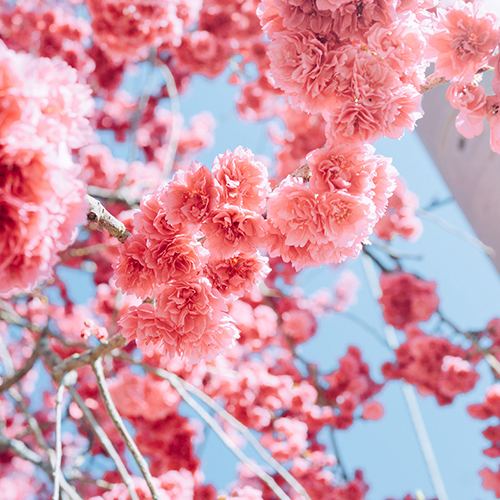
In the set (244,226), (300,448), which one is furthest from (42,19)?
(300,448)

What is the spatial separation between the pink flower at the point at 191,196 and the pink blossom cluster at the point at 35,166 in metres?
0.31

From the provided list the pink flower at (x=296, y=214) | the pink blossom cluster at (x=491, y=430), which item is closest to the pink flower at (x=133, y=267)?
the pink flower at (x=296, y=214)

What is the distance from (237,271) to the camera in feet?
3.89

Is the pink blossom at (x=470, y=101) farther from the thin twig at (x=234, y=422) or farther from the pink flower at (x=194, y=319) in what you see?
the thin twig at (x=234, y=422)

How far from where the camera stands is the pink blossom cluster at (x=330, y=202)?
1037 mm

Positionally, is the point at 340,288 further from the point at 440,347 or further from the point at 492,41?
the point at 492,41

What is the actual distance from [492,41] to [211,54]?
2.95 meters

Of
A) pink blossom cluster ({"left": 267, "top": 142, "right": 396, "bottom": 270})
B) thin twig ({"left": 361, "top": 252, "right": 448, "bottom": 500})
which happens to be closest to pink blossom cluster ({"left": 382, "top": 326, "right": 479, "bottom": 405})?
thin twig ({"left": 361, "top": 252, "right": 448, "bottom": 500})

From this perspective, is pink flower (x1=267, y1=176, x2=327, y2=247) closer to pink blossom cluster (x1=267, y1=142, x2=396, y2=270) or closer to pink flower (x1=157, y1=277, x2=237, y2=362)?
pink blossom cluster (x1=267, y1=142, x2=396, y2=270)

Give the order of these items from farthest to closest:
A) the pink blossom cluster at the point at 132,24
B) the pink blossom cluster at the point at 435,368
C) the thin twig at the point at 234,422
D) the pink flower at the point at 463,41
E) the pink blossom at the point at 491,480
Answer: the pink blossom cluster at the point at 435,368
the pink blossom at the point at 491,480
the pink blossom cluster at the point at 132,24
the thin twig at the point at 234,422
the pink flower at the point at 463,41

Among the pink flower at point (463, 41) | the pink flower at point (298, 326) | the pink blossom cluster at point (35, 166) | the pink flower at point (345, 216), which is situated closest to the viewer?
the pink blossom cluster at point (35, 166)

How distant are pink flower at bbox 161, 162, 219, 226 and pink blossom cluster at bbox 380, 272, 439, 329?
2698 millimetres

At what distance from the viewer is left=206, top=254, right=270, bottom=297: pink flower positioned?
3.87 ft

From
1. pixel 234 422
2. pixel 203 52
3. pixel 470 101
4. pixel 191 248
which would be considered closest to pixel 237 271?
pixel 191 248
